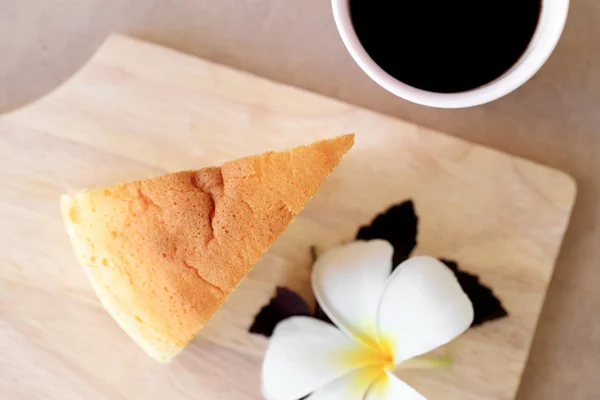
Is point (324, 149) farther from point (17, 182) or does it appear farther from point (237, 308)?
point (17, 182)

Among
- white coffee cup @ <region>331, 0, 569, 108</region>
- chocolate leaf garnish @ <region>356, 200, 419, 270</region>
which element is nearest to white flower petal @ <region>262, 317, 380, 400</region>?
chocolate leaf garnish @ <region>356, 200, 419, 270</region>

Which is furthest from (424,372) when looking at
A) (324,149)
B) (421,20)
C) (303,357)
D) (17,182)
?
(17,182)

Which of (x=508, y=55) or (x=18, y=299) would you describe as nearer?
(x=508, y=55)

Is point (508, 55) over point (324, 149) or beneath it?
over

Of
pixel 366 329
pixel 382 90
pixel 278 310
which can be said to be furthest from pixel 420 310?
pixel 382 90

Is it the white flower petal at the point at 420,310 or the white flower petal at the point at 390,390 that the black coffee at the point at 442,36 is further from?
the white flower petal at the point at 390,390

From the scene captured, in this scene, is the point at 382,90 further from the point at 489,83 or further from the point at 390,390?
the point at 390,390
